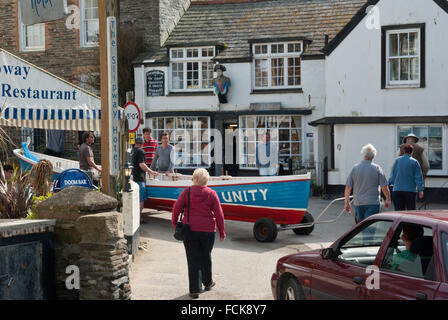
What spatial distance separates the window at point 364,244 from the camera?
598cm

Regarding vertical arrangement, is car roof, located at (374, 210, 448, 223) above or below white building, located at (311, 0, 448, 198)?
below

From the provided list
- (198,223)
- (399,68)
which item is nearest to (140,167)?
(198,223)

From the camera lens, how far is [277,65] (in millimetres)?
23516

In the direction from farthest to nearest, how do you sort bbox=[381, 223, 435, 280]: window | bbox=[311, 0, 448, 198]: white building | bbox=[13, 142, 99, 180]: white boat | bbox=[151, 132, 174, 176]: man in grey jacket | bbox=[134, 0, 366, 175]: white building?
1. bbox=[134, 0, 366, 175]: white building
2. bbox=[311, 0, 448, 198]: white building
3. bbox=[13, 142, 99, 180]: white boat
4. bbox=[151, 132, 174, 176]: man in grey jacket
5. bbox=[381, 223, 435, 280]: window

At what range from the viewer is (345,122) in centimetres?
1977

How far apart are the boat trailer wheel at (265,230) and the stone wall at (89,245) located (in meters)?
4.87

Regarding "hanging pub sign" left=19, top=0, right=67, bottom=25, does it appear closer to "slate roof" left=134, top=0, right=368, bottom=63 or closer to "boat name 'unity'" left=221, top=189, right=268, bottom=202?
"boat name 'unity'" left=221, top=189, right=268, bottom=202

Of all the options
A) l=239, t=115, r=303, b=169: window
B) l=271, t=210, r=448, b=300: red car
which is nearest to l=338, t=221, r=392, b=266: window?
l=271, t=210, r=448, b=300: red car

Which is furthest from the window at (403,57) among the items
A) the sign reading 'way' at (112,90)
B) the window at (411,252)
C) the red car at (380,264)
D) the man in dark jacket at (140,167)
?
the window at (411,252)

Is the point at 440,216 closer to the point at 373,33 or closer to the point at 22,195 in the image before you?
the point at 22,195

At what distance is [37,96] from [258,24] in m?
14.3

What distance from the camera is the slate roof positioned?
930 inches

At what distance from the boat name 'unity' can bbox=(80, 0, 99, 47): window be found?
15.7 m

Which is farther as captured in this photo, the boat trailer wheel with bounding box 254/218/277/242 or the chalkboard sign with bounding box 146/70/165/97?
the chalkboard sign with bounding box 146/70/165/97
